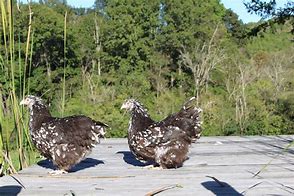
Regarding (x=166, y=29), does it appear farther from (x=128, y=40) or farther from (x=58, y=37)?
(x=58, y=37)

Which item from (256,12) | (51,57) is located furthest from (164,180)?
(51,57)

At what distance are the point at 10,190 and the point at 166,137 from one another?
1184mm

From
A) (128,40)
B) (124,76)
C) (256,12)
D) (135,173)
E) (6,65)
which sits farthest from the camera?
(128,40)

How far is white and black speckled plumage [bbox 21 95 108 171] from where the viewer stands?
317cm

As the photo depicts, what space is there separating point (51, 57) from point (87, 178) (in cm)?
1991

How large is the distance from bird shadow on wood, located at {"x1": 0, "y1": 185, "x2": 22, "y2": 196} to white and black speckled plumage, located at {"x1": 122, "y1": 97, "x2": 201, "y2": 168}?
39.2 inches

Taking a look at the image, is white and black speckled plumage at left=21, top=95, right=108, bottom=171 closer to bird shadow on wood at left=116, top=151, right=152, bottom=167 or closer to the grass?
the grass

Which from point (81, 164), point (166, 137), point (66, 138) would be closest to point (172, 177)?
point (166, 137)

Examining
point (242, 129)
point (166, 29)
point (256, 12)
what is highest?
point (166, 29)

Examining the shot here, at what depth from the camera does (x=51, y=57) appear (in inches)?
885

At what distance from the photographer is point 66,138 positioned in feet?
10.5

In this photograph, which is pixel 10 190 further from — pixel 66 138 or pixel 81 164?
pixel 81 164

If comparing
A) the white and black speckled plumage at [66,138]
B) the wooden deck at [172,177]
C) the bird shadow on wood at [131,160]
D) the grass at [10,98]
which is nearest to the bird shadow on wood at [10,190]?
the wooden deck at [172,177]

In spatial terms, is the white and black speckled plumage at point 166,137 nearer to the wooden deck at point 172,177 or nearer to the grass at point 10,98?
the wooden deck at point 172,177
